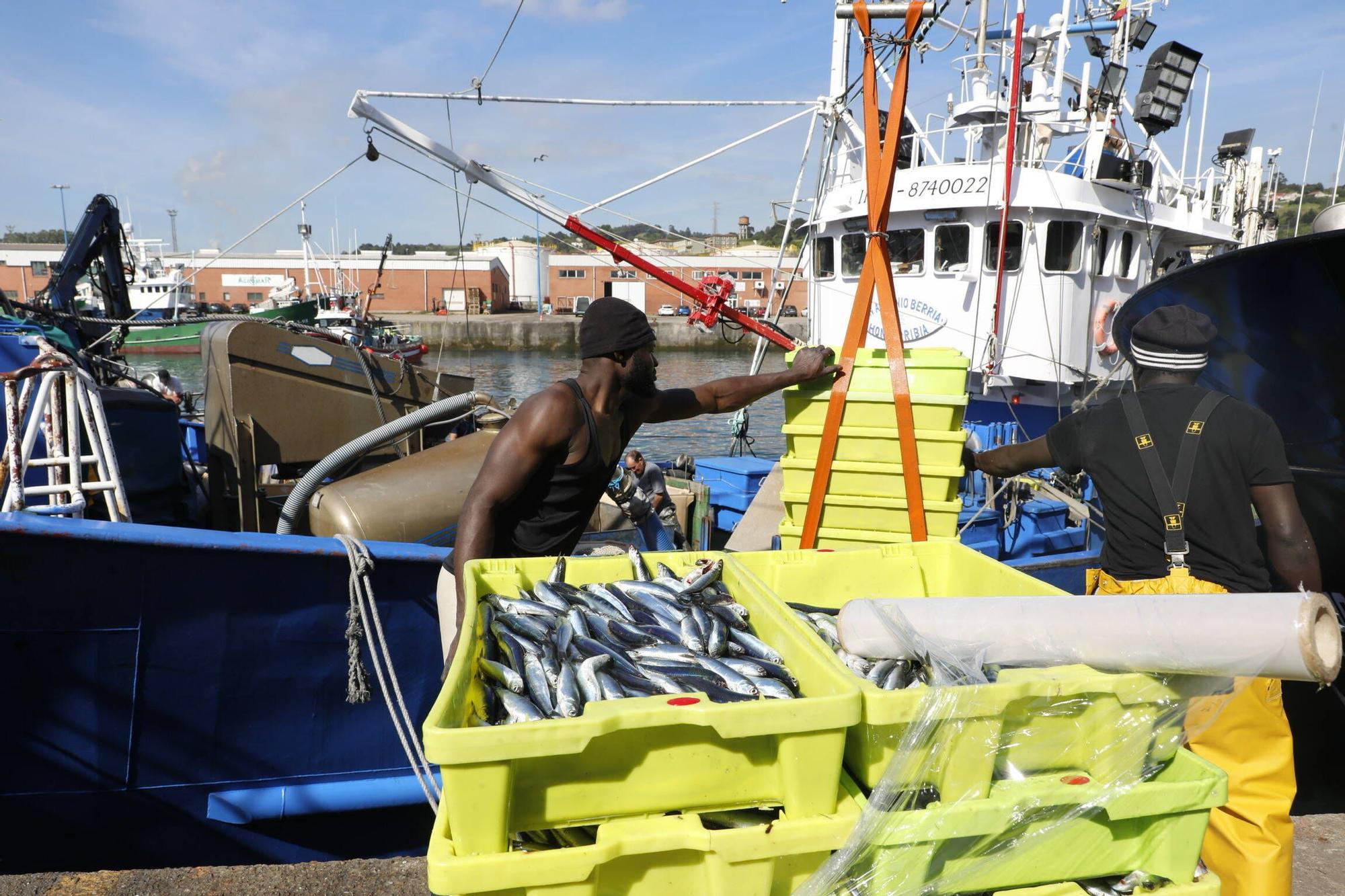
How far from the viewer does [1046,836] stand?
1.73 m

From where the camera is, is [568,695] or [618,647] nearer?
[568,695]

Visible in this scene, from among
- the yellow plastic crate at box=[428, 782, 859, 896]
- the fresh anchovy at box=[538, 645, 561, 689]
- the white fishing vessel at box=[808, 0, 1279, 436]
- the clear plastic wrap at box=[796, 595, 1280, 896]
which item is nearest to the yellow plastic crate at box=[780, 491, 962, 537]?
the clear plastic wrap at box=[796, 595, 1280, 896]

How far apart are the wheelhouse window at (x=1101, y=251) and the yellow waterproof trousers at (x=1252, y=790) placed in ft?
34.1

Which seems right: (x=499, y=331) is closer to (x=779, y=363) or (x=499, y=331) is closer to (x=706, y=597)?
(x=779, y=363)

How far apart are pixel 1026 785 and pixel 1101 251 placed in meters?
11.9

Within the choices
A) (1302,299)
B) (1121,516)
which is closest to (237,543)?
(1121,516)

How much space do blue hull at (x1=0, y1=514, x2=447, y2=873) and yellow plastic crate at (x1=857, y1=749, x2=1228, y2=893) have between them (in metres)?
3.11

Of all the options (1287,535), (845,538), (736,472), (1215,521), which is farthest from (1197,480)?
(736,472)

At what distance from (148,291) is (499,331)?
65.3ft

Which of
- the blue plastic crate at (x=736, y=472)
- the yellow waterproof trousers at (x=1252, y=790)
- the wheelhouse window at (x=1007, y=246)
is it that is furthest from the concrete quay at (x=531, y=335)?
the yellow waterproof trousers at (x=1252, y=790)

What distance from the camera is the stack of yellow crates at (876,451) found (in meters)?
3.74

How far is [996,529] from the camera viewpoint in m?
7.91

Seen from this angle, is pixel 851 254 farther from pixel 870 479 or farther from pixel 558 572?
pixel 558 572

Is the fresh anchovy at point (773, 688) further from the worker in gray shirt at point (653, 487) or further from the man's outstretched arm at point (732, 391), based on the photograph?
the worker in gray shirt at point (653, 487)
